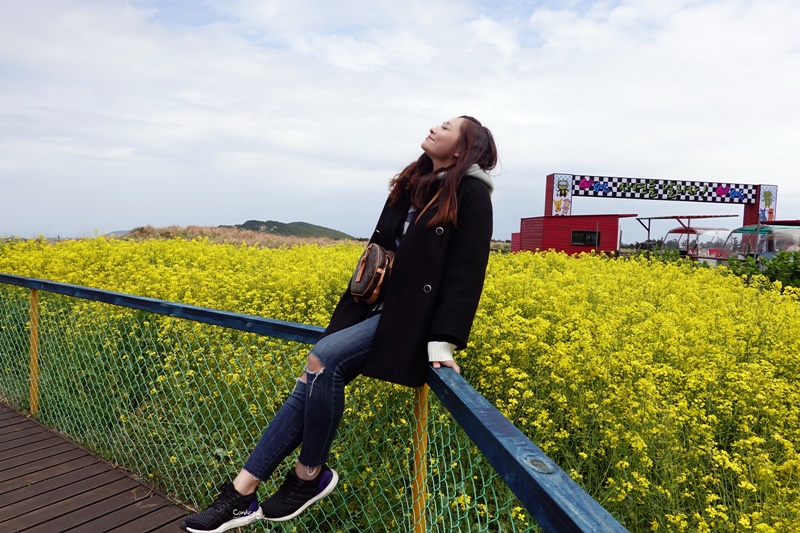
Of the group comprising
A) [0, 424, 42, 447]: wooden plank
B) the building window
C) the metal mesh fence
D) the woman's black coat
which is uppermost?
the building window

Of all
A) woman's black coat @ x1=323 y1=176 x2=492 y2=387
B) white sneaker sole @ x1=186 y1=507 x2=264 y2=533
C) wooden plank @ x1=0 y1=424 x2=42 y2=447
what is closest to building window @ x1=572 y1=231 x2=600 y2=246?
wooden plank @ x1=0 y1=424 x2=42 y2=447

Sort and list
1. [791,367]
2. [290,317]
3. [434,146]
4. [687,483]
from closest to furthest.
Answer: [434,146] < [687,483] < [791,367] < [290,317]

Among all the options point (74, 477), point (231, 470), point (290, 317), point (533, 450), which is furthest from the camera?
point (290, 317)

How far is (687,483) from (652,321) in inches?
66.4

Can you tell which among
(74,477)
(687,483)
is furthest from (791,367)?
(74,477)

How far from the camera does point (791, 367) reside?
411 cm

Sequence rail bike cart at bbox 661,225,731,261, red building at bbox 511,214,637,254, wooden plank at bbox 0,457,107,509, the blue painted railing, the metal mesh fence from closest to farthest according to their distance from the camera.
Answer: the blue painted railing, the metal mesh fence, wooden plank at bbox 0,457,107,509, red building at bbox 511,214,637,254, rail bike cart at bbox 661,225,731,261

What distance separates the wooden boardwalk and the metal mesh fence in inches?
5.2

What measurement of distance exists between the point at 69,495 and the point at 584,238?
1769 centimetres

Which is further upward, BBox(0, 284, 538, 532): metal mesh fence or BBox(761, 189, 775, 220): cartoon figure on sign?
BBox(761, 189, 775, 220): cartoon figure on sign

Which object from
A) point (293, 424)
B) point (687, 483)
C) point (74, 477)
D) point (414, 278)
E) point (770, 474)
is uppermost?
point (414, 278)

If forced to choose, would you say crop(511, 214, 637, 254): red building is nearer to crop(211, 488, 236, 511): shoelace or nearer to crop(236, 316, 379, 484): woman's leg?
crop(236, 316, 379, 484): woman's leg

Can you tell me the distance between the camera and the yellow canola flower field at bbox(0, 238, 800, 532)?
2650 millimetres

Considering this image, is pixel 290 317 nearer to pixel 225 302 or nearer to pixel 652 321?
pixel 225 302
